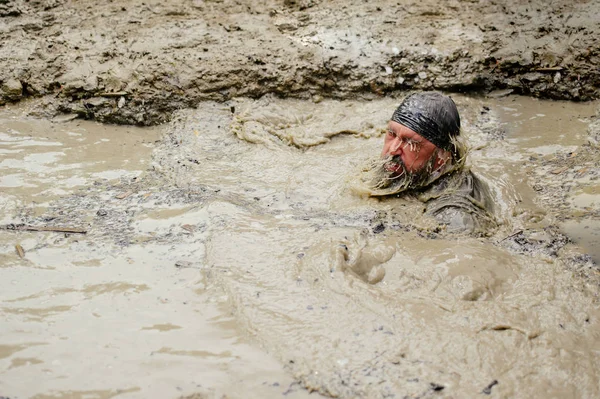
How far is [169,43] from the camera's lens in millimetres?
5961

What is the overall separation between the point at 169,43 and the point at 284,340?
4.13 m

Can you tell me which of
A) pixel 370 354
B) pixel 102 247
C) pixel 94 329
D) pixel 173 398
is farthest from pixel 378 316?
pixel 102 247

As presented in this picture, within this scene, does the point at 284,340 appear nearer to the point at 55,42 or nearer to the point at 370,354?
the point at 370,354

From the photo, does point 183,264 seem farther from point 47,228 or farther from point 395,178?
point 395,178

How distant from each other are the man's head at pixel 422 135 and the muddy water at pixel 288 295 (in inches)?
12.6

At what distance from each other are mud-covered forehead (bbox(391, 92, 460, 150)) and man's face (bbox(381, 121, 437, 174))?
0.04m

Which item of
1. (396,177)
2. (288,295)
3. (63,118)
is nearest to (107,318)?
(288,295)

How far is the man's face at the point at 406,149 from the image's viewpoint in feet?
13.4

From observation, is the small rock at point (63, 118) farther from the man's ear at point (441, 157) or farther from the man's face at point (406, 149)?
the man's ear at point (441, 157)

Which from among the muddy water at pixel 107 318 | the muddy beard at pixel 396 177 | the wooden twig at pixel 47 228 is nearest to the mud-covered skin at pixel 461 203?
the muddy beard at pixel 396 177

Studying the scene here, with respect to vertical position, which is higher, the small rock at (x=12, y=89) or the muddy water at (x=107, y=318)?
the small rock at (x=12, y=89)

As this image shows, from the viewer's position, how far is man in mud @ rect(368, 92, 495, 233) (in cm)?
400

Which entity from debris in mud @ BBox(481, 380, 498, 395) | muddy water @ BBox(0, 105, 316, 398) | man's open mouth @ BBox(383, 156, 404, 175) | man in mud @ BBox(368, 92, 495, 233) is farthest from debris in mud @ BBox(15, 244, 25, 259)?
debris in mud @ BBox(481, 380, 498, 395)

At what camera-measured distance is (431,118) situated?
159 inches
